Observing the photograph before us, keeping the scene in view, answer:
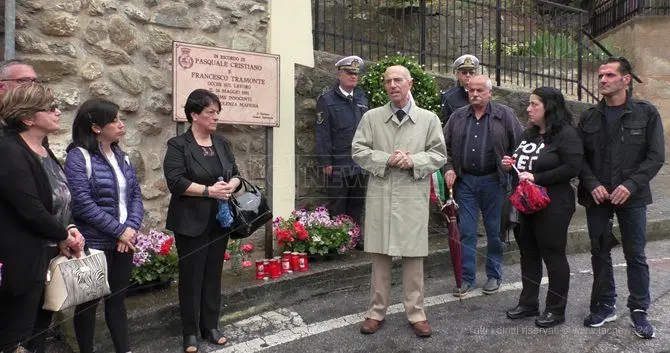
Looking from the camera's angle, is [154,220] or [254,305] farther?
[154,220]

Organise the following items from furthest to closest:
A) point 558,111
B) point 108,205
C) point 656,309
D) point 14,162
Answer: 1. point 656,309
2. point 558,111
3. point 108,205
4. point 14,162

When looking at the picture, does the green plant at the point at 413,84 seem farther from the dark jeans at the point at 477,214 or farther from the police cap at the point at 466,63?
the dark jeans at the point at 477,214

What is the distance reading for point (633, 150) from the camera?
3.94 m

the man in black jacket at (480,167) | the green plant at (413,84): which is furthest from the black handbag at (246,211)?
the green plant at (413,84)

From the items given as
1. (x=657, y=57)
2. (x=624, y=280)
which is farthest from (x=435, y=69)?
(x=657, y=57)

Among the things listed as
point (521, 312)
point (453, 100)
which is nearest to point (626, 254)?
point (521, 312)

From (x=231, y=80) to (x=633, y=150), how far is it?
3286 millimetres

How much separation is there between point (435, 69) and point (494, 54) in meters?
1.38

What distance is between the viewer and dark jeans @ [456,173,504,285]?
490cm

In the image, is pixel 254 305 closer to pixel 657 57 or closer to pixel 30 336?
pixel 30 336

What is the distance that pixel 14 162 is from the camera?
9.00 ft

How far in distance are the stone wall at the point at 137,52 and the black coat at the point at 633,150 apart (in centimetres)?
315

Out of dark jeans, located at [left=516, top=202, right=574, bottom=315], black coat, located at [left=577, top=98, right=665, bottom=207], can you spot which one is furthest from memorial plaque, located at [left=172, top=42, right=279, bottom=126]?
black coat, located at [left=577, top=98, right=665, bottom=207]

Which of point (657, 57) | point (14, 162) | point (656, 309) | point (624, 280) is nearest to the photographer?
point (14, 162)
